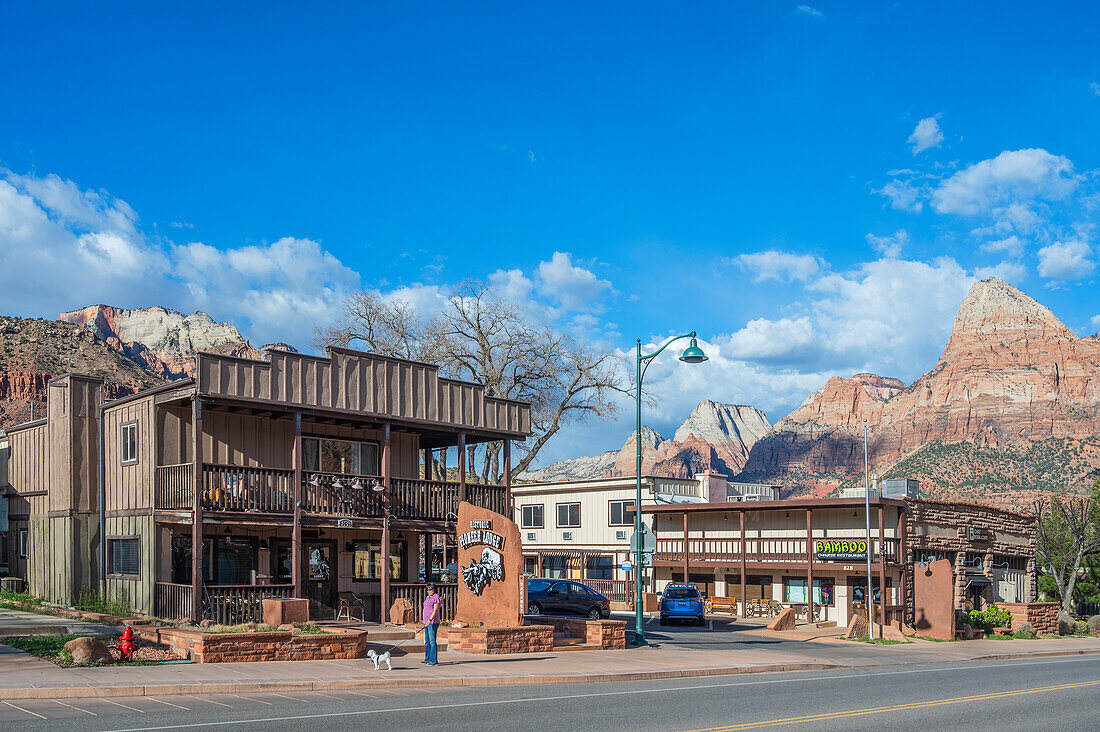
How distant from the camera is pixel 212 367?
942 inches

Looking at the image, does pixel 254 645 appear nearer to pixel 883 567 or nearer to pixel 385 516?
pixel 385 516

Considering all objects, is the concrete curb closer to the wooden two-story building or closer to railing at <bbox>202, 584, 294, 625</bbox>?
railing at <bbox>202, 584, 294, 625</bbox>

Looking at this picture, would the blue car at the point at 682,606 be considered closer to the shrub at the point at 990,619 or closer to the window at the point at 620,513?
the window at the point at 620,513

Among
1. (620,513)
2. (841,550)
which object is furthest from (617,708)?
(620,513)

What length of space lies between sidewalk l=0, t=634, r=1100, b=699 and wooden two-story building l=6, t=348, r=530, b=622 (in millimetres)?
5559

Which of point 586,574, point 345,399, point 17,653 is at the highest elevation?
point 345,399

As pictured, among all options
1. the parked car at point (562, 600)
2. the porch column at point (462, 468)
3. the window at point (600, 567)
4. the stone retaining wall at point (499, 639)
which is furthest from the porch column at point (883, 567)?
the stone retaining wall at point (499, 639)

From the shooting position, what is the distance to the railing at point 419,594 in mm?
27719

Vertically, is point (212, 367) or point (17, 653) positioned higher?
point (212, 367)

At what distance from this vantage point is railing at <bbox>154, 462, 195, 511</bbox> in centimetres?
2416

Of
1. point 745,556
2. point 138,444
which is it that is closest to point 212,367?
point 138,444

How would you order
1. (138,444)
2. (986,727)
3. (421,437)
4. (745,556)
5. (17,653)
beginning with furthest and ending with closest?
(745,556), (421,437), (138,444), (17,653), (986,727)

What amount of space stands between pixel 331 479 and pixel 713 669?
11.0 meters

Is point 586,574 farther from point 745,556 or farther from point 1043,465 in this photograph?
point 1043,465
